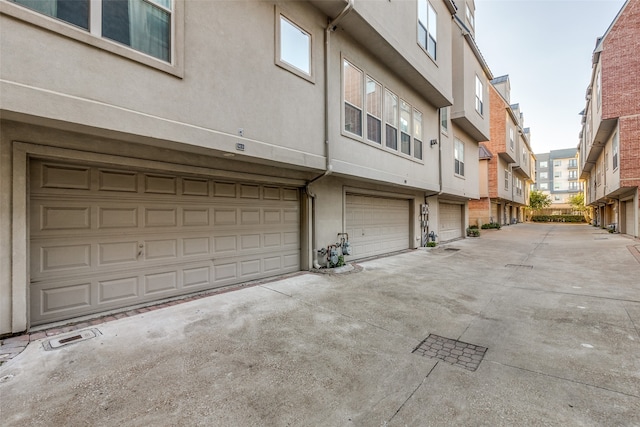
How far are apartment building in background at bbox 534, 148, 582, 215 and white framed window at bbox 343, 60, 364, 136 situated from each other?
7288cm

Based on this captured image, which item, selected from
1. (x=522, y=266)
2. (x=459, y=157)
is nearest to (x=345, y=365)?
(x=522, y=266)

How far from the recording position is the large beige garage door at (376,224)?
9202mm

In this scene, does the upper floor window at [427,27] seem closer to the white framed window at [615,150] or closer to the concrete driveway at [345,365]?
the concrete driveway at [345,365]

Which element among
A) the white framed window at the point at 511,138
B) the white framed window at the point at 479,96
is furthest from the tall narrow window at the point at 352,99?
the white framed window at the point at 511,138

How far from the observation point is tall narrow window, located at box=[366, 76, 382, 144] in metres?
8.69

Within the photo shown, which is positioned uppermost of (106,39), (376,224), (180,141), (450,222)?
(106,39)

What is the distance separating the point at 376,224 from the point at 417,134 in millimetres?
4249

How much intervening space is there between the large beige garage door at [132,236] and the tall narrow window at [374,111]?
162 inches

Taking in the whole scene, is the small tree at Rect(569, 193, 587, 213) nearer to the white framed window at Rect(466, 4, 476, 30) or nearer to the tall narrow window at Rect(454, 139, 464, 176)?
the white framed window at Rect(466, 4, 476, 30)

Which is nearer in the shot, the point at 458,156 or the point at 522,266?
the point at 522,266

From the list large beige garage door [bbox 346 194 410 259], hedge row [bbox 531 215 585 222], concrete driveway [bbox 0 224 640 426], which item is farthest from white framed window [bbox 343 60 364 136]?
hedge row [bbox 531 215 585 222]

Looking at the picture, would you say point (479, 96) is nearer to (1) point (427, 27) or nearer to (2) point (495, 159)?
(1) point (427, 27)

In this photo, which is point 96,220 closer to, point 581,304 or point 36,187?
point 36,187

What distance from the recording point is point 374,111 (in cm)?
890
